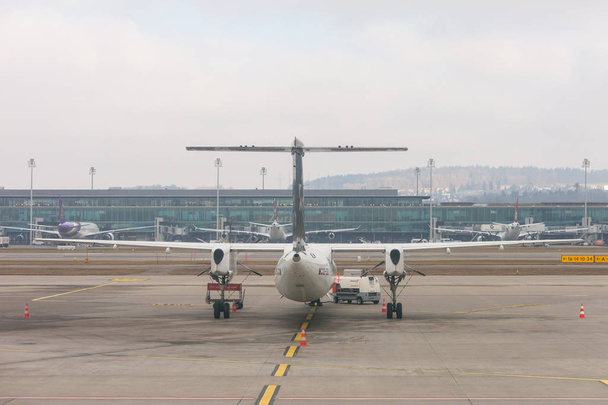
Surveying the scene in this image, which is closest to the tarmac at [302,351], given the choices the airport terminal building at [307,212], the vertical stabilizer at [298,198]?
the vertical stabilizer at [298,198]

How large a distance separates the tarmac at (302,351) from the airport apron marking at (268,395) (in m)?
0.03

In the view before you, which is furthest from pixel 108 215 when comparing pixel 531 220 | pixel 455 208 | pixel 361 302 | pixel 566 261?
pixel 361 302

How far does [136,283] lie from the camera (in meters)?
58.1

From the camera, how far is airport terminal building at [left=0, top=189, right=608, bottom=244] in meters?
169

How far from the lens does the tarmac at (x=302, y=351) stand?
18.8 meters

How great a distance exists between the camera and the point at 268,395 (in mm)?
18500

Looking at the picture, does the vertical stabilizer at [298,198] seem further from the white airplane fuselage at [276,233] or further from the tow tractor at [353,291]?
the white airplane fuselage at [276,233]

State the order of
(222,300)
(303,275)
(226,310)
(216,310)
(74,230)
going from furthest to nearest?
(74,230) < (222,300) < (226,310) < (216,310) < (303,275)

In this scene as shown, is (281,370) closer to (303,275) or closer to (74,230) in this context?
(303,275)

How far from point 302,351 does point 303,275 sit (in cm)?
444

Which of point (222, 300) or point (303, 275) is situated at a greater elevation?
point (303, 275)

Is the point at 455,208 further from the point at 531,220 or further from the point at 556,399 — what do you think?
the point at 556,399

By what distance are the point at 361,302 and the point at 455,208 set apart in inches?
5185

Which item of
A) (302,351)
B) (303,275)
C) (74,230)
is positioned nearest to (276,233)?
(74,230)
